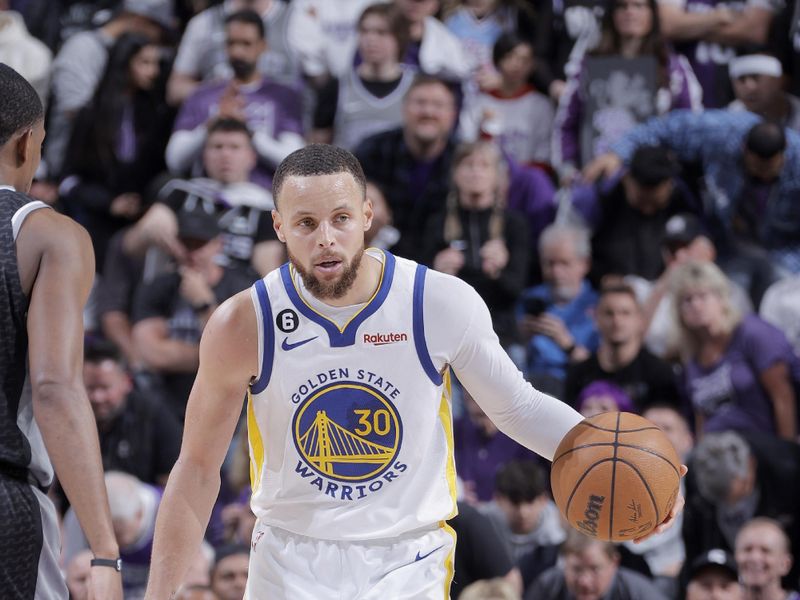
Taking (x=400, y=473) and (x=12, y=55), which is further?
(x=12, y=55)

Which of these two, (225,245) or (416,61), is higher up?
(416,61)

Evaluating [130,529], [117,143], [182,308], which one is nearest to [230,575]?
[130,529]

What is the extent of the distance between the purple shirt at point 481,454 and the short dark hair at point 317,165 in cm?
379

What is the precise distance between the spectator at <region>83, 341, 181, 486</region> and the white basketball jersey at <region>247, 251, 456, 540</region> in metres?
3.75

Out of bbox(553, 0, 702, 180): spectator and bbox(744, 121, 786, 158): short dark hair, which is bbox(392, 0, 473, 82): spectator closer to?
bbox(553, 0, 702, 180): spectator

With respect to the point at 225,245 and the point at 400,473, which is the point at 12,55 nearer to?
the point at 225,245

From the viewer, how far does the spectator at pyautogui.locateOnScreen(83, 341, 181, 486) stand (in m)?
7.73

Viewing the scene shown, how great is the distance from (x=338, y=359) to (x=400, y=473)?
380 mm

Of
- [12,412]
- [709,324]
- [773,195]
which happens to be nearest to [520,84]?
[773,195]

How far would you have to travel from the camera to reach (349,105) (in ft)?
31.2

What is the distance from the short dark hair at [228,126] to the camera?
8883 millimetres

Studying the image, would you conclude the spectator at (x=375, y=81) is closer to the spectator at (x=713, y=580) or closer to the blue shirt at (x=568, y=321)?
the blue shirt at (x=568, y=321)

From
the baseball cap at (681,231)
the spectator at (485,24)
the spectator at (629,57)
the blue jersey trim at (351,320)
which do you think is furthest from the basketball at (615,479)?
the spectator at (485,24)

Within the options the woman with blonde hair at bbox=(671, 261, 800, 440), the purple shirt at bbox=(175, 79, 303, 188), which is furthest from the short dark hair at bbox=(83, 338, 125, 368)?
the woman with blonde hair at bbox=(671, 261, 800, 440)
